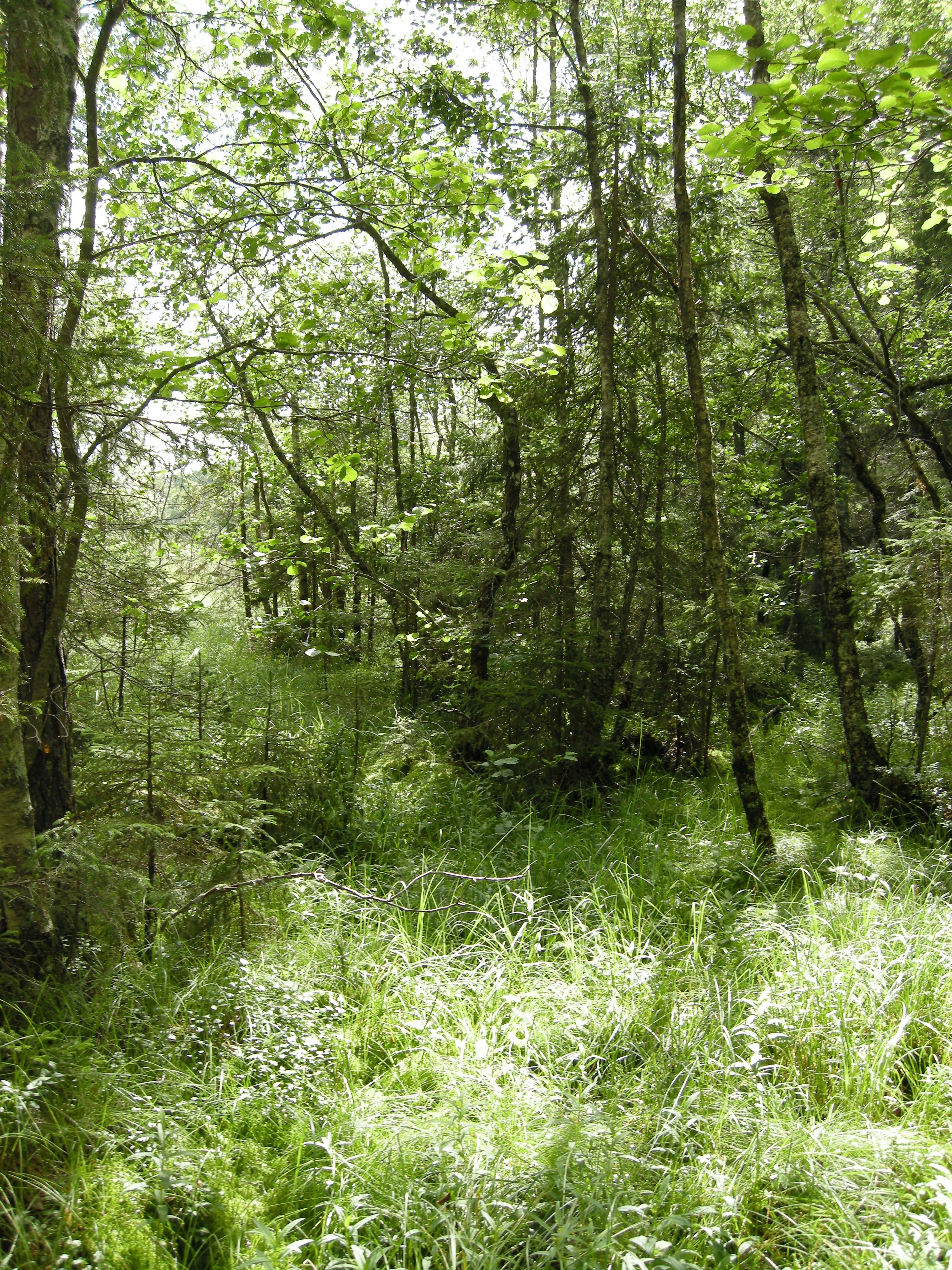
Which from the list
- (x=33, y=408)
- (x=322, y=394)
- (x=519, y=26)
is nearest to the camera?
(x=33, y=408)

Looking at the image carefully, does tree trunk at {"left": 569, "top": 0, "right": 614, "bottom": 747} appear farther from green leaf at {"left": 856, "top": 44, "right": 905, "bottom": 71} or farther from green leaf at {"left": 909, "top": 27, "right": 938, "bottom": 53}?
green leaf at {"left": 909, "top": 27, "right": 938, "bottom": 53}

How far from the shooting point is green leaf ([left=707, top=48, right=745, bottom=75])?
3.78 m

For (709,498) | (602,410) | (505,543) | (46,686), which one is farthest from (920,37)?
(505,543)

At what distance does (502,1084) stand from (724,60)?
5053 mm

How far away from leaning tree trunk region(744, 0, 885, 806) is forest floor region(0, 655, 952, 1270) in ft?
5.64

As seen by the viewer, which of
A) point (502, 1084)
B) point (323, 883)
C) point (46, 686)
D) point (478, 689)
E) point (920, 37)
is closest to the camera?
point (502, 1084)

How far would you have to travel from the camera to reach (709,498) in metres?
5.81

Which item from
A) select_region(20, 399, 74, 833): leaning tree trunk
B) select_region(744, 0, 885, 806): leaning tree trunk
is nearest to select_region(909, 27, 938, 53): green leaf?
select_region(744, 0, 885, 806): leaning tree trunk

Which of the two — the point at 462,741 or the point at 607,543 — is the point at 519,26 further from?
the point at 462,741

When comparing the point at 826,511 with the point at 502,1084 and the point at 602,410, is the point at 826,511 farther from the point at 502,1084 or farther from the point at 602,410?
the point at 502,1084

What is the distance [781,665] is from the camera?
9.73 meters

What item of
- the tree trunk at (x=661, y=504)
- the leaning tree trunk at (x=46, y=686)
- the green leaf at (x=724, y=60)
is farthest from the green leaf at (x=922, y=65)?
the leaning tree trunk at (x=46, y=686)

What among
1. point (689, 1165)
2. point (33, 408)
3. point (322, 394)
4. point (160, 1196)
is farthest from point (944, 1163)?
point (322, 394)

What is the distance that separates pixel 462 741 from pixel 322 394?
3758 mm
